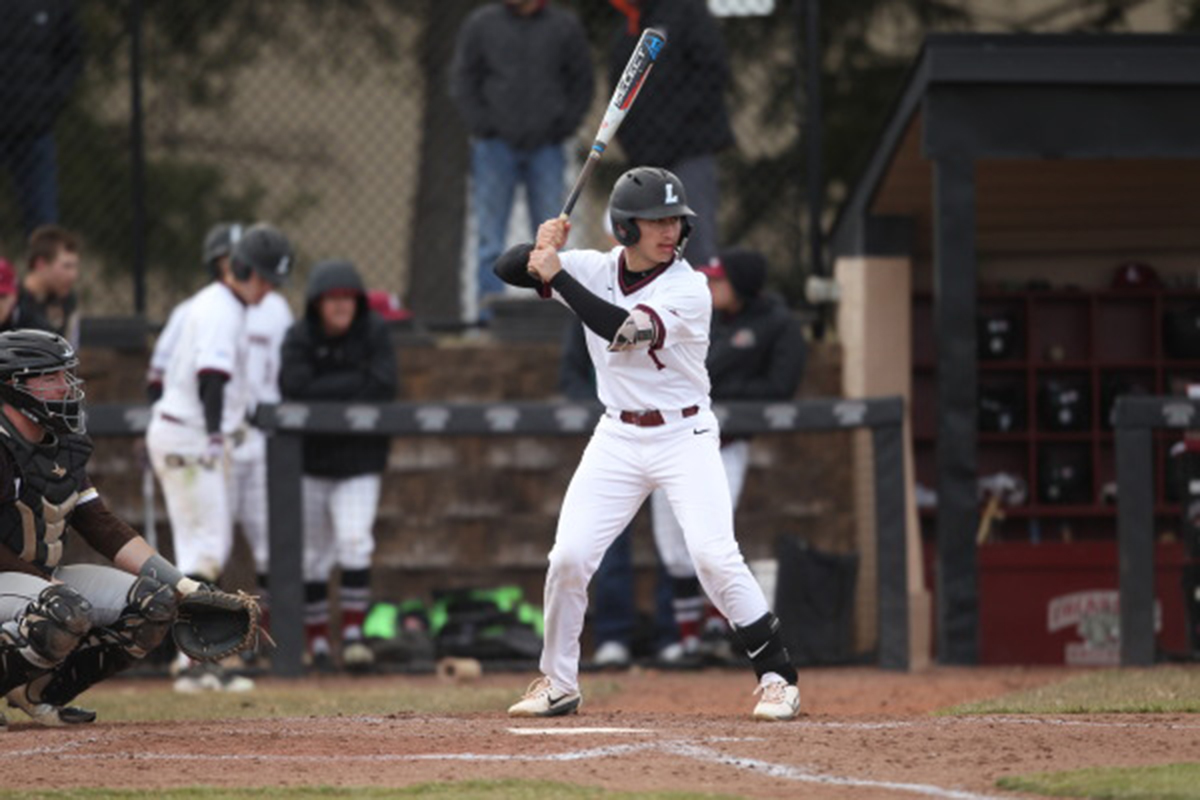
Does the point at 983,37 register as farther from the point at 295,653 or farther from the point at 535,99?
the point at 295,653

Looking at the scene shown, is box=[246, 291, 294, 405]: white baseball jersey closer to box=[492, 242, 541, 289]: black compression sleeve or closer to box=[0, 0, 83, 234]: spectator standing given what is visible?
box=[0, 0, 83, 234]: spectator standing

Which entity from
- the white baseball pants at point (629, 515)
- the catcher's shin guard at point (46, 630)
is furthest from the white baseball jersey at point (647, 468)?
the catcher's shin guard at point (46, 630)

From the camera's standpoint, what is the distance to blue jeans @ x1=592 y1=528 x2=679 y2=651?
10.8 m

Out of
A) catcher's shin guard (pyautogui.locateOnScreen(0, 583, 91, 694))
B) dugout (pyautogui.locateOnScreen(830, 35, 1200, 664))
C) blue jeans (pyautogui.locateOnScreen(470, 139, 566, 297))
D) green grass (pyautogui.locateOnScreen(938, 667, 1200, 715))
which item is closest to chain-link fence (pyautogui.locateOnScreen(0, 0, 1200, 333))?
blue jeans (pyautogui.locateOnScreen(470, 139, 566, 297))

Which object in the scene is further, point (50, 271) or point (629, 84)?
point (50, 271)

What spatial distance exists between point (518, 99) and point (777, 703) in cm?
520

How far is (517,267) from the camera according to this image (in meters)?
7.47

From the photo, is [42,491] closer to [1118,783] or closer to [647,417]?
[647,417]

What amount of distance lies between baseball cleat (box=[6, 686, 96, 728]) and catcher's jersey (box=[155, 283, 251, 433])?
275 cm

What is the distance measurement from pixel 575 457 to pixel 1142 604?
10.2ft

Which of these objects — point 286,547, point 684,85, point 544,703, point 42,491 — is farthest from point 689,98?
point 42,491

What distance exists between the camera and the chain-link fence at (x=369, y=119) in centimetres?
1202

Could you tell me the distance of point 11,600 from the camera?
23.1ft

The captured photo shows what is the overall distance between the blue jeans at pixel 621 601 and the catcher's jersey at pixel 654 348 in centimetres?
327
